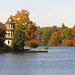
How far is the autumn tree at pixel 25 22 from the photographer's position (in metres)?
109

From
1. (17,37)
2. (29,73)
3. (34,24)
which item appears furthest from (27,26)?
(29,73)

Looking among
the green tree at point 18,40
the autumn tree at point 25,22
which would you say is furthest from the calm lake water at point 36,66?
the autumn tree at point 25,22

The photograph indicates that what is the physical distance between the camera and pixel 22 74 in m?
44.3

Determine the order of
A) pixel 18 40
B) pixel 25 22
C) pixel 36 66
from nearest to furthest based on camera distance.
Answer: pixel 36 66, pixel 18 40, pixel 25 22

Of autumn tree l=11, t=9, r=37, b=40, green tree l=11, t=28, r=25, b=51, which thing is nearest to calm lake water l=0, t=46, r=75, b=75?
green tree l=11, t=28, r=25, b=51

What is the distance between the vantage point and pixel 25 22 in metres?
111

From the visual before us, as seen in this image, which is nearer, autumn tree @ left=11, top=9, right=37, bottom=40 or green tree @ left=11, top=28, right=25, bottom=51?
green tree @ left=11, top=28, right=25, bottom=51

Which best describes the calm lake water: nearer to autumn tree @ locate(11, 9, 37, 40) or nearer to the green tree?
the green tree

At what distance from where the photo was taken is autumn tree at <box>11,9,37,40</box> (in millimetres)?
109000

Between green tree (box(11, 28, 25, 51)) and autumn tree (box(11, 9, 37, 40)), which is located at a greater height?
autumn tree (box(11, 9, 37, 40))

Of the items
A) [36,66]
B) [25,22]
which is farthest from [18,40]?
[36,66]

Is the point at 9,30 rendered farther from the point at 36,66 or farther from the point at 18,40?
the point at 36,66

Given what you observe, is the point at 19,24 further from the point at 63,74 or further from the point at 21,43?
the point at 63,74

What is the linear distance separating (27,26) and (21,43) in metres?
14.0
